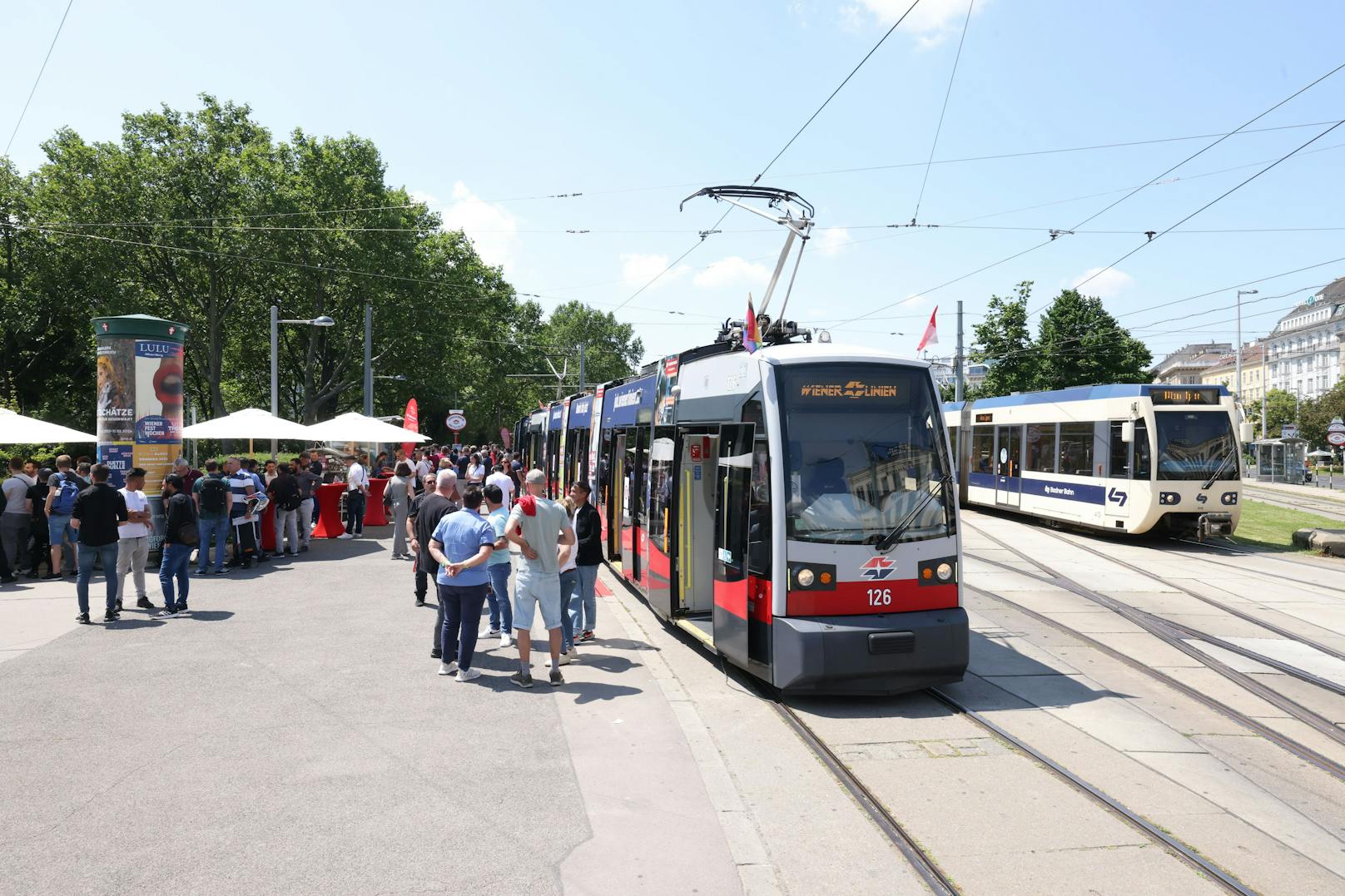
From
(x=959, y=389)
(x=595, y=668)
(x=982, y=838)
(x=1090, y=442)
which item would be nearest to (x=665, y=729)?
(x=595, y=668)

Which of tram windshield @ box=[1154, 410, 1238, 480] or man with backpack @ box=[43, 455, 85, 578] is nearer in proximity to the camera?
man with backpack @ box=[43, 455, 85, 578]

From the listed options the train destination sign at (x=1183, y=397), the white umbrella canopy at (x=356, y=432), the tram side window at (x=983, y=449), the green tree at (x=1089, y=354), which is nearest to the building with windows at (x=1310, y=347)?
the green tree at (x=1089, y=354)

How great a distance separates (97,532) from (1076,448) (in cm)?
1690

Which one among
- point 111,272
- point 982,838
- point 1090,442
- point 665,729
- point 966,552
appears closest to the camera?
point 982,838

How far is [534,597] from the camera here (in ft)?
25.3

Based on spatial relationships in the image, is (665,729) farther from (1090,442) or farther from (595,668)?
(1090,442)

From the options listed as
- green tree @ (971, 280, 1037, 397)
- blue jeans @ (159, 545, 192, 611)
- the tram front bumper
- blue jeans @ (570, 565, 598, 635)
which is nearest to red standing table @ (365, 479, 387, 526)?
blue jeans @ (159, 545, 192, 611)

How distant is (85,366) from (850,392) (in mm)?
43304

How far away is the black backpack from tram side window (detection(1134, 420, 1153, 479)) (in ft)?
49.7

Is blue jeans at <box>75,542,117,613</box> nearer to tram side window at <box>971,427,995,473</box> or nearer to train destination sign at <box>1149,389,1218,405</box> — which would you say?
train destination sign at <box>1149,389,1218,405</box>

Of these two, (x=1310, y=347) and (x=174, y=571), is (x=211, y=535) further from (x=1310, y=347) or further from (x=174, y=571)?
(x=1310, y=347)

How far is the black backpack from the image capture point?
12883 mm

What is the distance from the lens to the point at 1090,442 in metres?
18.4

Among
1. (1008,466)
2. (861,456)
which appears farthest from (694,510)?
(1008,466)
